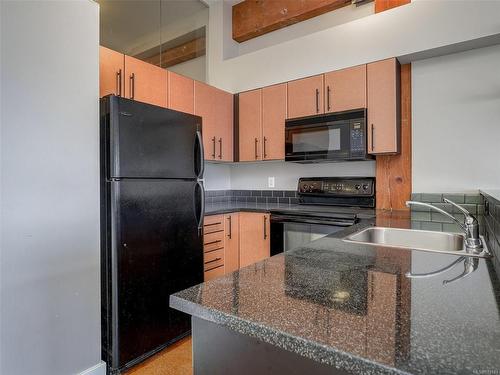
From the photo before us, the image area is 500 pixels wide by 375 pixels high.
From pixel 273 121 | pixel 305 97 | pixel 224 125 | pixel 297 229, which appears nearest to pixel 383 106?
pixel 305 97

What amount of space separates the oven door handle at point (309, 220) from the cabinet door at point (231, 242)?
405mm

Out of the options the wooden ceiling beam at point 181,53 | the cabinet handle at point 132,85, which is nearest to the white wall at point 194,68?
the wooden ceiling beam at point 181,53

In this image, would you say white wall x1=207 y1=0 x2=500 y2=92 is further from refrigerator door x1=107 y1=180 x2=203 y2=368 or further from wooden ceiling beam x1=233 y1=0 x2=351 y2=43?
refrigerator door x1=107 y1=180 x2=203 y2=368

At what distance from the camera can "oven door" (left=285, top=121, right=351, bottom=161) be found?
2486 mm

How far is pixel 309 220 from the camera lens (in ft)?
7.68

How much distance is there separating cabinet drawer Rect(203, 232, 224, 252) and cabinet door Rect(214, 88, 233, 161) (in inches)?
31.7

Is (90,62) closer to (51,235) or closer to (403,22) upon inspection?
(51,235)

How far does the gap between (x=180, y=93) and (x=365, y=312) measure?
2.49 meters

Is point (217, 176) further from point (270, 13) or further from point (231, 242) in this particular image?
point (270, 13)

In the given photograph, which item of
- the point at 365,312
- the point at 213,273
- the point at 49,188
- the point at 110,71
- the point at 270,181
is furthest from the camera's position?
the point at 270,181

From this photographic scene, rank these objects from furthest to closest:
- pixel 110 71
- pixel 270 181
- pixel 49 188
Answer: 1. pixel 270 181
2. pixel 110 71
3. pixel 49 188

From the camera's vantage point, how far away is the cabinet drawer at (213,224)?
98.3 inches

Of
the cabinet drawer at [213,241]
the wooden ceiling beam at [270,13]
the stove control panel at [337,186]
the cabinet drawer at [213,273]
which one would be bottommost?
the cabinet drawer at [213,273]

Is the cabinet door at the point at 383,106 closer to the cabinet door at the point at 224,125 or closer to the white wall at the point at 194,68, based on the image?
the cabinet door at the point at 224,125
